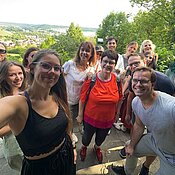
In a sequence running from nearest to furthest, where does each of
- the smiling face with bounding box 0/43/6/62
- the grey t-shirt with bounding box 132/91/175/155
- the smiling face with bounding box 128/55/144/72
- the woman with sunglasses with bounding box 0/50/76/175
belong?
Answer: 1. the woman with sunglasses with bounding box 0/50/76/175
2. the grey t-shirt with bounding box 132/91/175/155
3. the smiling face with bounding box 128/55/144/72
4. the smiling face with bounding box 0/43/6/62

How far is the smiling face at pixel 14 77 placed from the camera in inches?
86.6

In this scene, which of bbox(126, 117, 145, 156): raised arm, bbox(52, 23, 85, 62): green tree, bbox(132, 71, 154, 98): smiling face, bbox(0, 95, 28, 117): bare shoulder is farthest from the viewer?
bbox(52, 23, 85, 62): green tree

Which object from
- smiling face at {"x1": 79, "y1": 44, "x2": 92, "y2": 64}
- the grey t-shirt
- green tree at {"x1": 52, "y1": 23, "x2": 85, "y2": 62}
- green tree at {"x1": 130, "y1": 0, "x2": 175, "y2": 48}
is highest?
green tree at {"x1": 130, "y1": 0, "x2": 175, "y2": 48}

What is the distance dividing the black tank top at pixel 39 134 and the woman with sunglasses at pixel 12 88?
0.48 m

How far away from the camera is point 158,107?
2.05m

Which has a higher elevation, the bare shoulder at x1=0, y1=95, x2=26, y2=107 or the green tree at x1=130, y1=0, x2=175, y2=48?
the green tree at x1=130, y1=0, x2=175, y2=48

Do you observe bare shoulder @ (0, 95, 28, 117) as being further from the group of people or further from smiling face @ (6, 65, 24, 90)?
smiling face @ (6, 65, 24, 90)

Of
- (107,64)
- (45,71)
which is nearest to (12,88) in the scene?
(45,71)

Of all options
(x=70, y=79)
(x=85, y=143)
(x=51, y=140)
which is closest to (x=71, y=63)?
(x=70, y=79)

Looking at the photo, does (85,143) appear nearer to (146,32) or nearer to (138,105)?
(138,105)

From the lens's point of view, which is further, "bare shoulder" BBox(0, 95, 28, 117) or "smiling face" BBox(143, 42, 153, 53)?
"smiling face" BBox(143, 42, 153, 53)

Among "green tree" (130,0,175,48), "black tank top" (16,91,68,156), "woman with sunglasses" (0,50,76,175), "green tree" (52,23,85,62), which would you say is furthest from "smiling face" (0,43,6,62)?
"green tree" (130,0,175,48)

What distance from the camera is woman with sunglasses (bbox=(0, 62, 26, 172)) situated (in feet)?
6.51

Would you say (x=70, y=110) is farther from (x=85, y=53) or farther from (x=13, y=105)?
(x=13, y=105)
